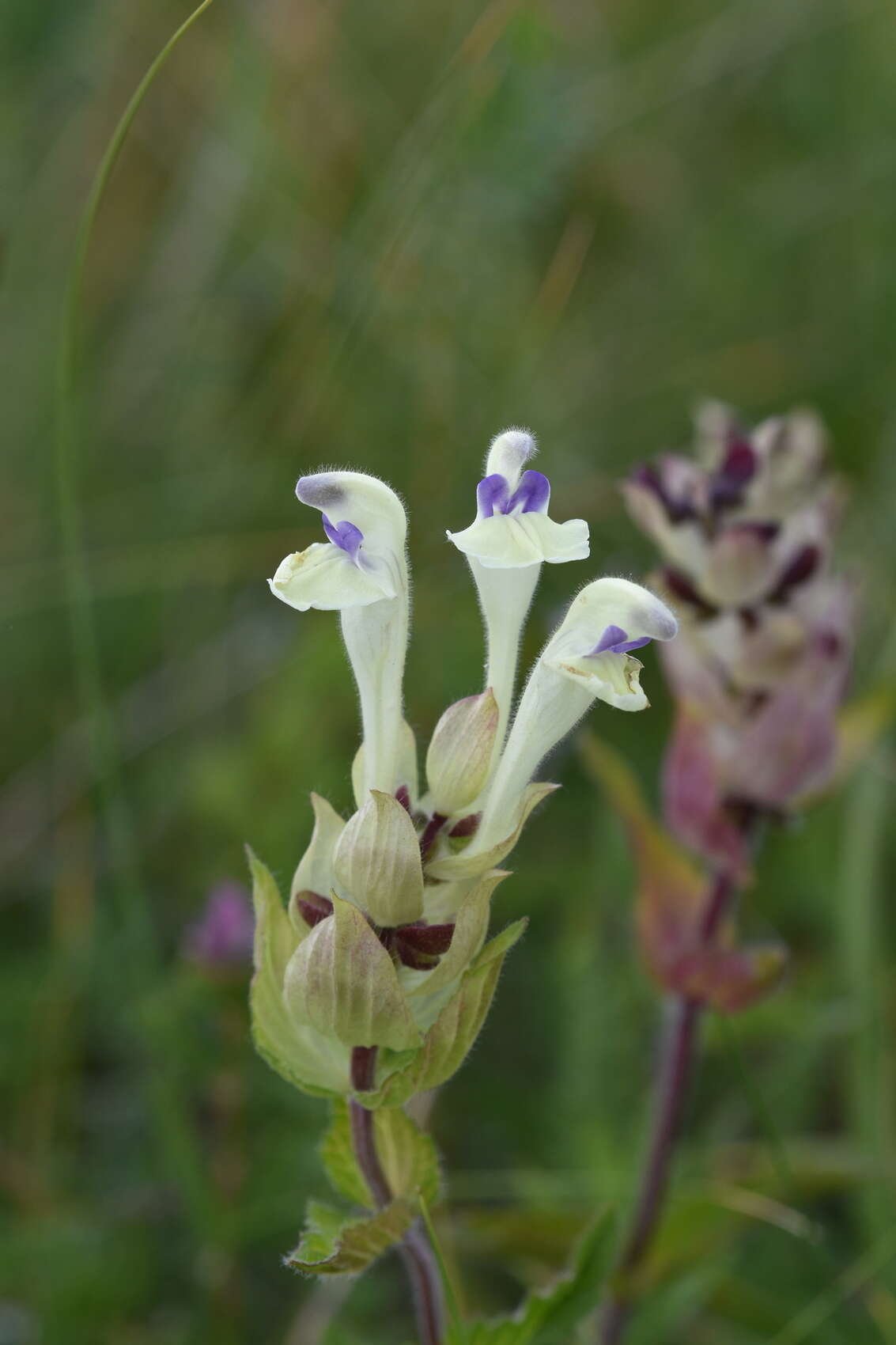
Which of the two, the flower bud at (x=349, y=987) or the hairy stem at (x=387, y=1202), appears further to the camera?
the hairy stem at (x=387, y=1202)

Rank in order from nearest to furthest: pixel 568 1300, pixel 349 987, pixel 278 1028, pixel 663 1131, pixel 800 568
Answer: pixel 349 987
pixel 278 1028
pixel 568 1300
pixel 800 568
pixel 663 1131

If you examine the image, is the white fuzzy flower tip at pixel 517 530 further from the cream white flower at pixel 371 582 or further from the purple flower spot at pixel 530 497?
the cream white flower at pixel 371 582

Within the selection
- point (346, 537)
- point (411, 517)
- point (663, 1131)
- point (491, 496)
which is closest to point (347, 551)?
point (346, 537)

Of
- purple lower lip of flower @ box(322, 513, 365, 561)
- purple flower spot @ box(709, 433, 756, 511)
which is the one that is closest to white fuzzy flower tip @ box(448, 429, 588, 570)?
purple lower lip of flower @ box(322, 513, 365, 561)

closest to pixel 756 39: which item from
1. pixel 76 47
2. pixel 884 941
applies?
pixel 76 47

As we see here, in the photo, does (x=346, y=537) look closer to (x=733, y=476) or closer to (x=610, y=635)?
(x=610, y=635)

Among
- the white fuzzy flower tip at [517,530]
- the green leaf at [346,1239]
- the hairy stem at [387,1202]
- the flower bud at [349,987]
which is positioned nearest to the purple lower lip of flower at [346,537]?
the white fuzzy flower tip at [517,530]
